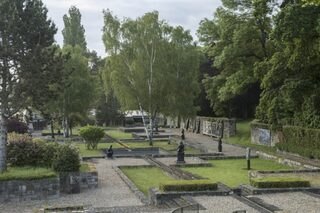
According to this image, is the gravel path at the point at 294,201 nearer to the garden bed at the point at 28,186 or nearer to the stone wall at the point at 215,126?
the garden bed at the point at 28,186

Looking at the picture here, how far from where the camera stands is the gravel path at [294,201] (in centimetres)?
1673

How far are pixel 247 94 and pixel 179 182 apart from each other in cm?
3767

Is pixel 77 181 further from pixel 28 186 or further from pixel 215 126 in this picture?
pixel 215 126

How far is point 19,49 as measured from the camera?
22875mm

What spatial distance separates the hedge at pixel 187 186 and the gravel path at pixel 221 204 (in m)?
0.69

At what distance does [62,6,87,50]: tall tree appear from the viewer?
69688 millimetres

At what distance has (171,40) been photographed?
44.5m

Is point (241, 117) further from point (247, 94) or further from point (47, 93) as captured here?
point (47, 93)

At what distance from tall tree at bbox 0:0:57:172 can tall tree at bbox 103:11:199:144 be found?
62.3ft

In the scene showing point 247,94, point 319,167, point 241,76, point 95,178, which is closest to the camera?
point 95,178

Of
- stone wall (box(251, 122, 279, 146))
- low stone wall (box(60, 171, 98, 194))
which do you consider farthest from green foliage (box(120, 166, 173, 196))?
stone wall (box(251, 122, 279, 146))

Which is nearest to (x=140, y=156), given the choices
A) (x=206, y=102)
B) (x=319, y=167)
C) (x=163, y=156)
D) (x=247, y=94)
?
(x=163, y=156)

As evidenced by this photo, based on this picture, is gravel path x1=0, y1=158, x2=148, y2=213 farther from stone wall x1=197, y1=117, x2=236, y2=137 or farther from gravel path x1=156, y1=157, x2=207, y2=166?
stone wall x1=197, y1=117, x2=236, y2=137

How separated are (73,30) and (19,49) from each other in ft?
158
